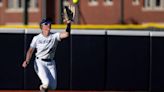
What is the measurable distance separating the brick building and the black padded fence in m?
38.7

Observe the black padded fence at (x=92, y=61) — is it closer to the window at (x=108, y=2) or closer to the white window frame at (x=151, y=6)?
the white window frame at (x=151, y=6)

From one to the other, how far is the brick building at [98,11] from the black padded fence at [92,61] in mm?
38661

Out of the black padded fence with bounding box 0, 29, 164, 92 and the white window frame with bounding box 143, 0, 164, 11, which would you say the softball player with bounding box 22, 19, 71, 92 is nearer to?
the black padded fence with bounding box 0, 29, 164, 92

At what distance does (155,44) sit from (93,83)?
1797 millimetres

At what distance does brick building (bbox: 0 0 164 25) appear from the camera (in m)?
52.9

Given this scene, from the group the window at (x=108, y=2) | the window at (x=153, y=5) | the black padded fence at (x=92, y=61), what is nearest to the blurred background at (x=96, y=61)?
the black padded fence at (x=92, y=61)

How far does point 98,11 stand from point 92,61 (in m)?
40.4

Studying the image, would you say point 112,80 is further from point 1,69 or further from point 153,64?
point 1,69

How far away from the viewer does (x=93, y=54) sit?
1355cm

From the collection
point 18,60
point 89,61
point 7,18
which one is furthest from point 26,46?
point 7,18

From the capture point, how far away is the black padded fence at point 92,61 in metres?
13.5

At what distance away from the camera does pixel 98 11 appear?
176ft

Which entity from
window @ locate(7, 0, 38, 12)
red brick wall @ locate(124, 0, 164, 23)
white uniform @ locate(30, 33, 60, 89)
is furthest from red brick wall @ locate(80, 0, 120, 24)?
white uniform @ locate(30, 33, 60, 89)

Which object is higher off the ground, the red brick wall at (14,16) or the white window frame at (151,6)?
the white window frame at (151,6)
